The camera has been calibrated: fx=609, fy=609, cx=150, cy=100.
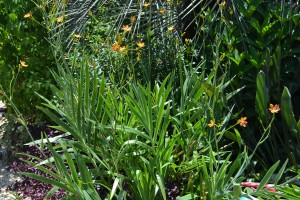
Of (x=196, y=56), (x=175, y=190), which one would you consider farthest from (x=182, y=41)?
(x=175, y=190)

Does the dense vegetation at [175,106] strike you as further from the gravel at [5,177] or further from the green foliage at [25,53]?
the gravel at [5,177]

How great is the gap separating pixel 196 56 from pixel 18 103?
1.57 meters

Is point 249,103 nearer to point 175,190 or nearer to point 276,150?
point 276,150

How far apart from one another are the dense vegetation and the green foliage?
2 cm

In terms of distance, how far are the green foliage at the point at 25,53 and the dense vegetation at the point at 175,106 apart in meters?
0.02

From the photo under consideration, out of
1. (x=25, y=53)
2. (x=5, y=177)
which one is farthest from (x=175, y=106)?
(x=25, y=53)

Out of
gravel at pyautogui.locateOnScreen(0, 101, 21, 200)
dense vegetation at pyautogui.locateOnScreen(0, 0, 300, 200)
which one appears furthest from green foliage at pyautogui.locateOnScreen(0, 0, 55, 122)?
gravel at pyautogui.locateOnScreen(0, 101, 21, 200)

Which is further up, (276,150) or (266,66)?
(266,66)

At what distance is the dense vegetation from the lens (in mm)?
2750

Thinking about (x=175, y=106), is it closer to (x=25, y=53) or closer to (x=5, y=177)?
(x=5, y=177)

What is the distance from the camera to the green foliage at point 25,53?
423 centimetres

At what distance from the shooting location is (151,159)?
9.33ft

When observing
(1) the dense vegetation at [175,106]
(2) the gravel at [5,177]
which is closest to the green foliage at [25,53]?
Answer: (1) the dense vegetation at [175,106]

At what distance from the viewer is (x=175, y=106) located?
3.39 metres
